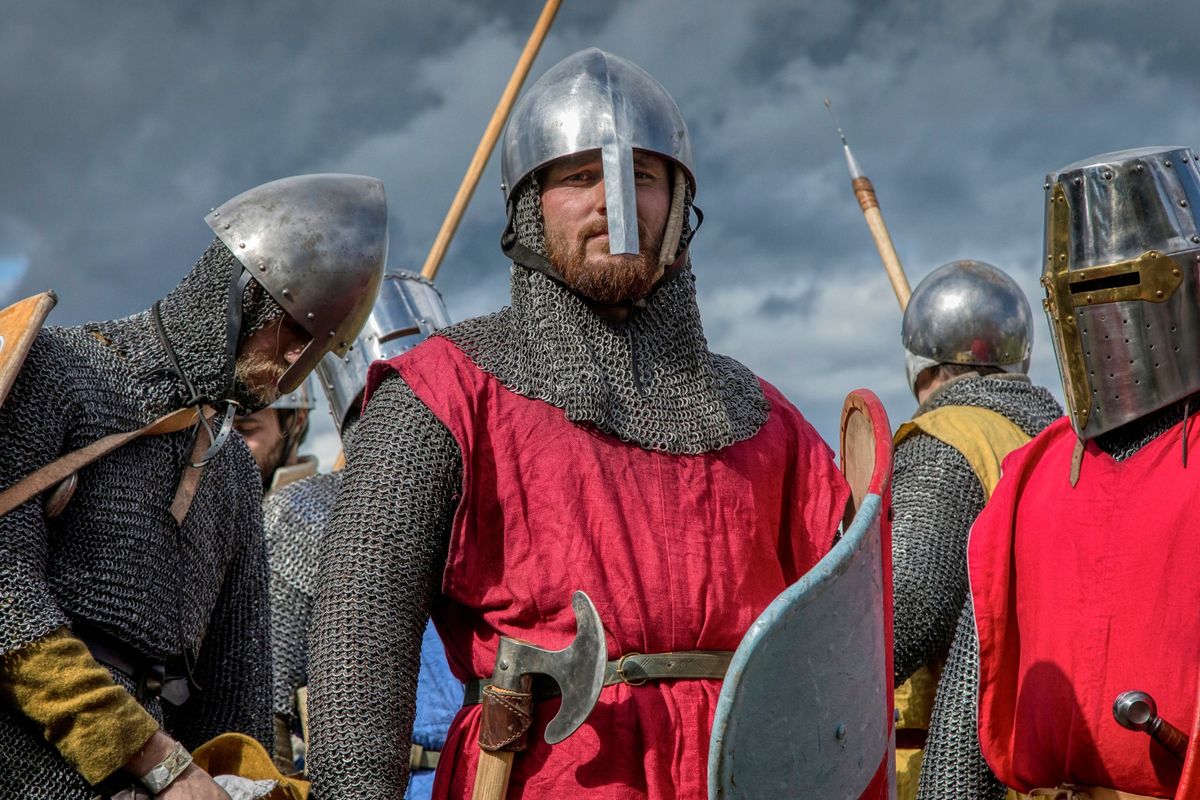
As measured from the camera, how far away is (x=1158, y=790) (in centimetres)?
326

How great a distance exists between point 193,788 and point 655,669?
925 mm

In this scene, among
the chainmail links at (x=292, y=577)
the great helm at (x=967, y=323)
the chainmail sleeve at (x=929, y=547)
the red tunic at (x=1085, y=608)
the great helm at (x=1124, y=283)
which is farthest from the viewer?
the great helm at (x=967, y=323)

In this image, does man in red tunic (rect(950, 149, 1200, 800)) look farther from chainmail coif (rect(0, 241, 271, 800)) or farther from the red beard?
chainmail coif (rect(0, 241, 271, 800))

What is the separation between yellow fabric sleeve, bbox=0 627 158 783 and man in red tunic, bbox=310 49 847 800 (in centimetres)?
37

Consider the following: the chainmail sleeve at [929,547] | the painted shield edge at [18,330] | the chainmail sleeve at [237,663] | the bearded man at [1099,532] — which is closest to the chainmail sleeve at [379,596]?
the painted shield edge at [18,330]

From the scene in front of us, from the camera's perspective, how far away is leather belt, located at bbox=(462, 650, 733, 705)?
3.00 meters

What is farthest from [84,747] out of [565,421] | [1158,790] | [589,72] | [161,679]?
[1158,790]

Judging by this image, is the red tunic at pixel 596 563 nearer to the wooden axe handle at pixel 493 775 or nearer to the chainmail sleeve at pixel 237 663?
the wooden axe handle at pixel 493 775

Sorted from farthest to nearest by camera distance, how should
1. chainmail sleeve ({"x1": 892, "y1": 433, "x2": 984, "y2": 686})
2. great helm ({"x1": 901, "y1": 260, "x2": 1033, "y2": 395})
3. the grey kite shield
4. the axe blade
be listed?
great helm ({"x1": 901, "y1": 260, "x2": 1033, "y2": 395}), chainmail sleeve ({"x1": 892, "y1": 433, "x2": 984, "y2": 686}), the axe blade, the grey kite shield

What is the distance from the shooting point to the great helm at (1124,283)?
11.5 feet

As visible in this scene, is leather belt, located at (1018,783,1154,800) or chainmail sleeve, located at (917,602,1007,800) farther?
chainmail sleeve, located at (917,602,1007,800)

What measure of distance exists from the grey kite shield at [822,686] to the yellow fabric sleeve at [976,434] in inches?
68.1

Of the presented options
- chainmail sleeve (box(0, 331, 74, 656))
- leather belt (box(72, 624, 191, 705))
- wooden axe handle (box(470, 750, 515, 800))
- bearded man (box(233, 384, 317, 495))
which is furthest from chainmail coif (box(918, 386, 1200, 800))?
bearded man (box(233, 384, 317, 495))

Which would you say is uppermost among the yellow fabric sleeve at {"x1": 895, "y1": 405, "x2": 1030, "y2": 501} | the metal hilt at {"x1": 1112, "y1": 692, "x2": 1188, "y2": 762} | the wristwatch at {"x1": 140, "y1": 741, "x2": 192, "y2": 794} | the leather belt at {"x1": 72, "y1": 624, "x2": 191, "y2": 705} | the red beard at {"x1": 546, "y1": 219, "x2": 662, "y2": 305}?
the red beard at {"x1": 546, "y1": 219, "x2": 662, "y2": 305}
